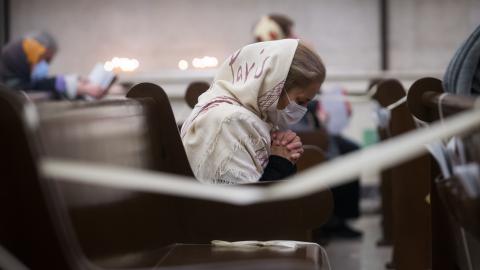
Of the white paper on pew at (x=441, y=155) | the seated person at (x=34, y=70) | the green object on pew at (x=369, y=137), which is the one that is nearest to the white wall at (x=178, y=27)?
the green object on pew at (x=369, y=137)

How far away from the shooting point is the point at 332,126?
6672 mm

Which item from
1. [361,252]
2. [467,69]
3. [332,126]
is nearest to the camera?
[467,69]

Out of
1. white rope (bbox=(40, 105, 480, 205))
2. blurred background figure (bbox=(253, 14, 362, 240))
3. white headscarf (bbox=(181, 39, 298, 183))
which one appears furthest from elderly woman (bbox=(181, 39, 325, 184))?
blurred background figure (bbox=(253, 14, 362, 240))

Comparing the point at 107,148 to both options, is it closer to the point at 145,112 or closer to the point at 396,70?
the point at 145,112

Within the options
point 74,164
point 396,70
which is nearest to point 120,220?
point 74,164

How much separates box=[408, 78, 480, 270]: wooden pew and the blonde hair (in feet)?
1.33

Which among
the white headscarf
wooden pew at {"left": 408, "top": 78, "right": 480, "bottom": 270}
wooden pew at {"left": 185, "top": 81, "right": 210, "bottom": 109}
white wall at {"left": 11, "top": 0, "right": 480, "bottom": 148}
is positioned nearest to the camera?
wooden pew at {"left": 408, "top": 78, "right": 480, "bottom": 270}

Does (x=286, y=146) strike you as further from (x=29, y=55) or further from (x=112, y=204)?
(x=29, y=55)

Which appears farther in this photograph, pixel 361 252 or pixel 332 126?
pixel 332 126

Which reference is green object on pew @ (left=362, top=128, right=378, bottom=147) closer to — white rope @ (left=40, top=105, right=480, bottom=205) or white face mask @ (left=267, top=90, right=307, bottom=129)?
white face mask @ (left=267, top=90, right=307, bottom=129)

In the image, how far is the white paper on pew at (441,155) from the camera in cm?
196

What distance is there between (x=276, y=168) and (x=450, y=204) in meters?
0.80

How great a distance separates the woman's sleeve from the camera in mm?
2646

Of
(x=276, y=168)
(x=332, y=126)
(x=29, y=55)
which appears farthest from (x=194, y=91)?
(x=29, y=55)
